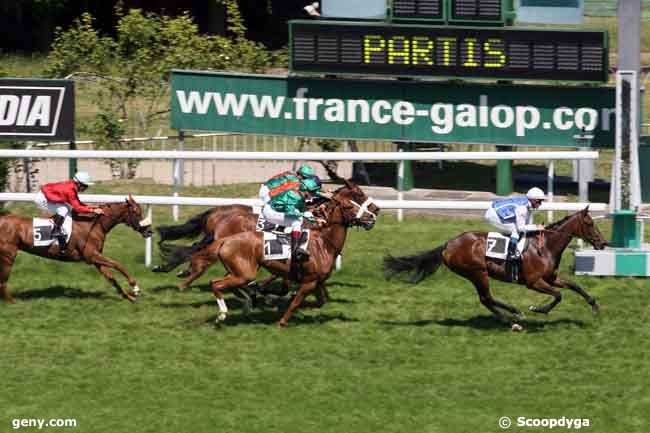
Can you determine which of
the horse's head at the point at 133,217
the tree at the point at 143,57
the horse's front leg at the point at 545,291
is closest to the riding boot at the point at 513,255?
the horse's front leg at the point at 545,291

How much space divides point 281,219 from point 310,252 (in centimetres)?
41

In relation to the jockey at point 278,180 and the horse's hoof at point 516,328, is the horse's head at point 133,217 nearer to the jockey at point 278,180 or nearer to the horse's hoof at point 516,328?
the jockey at point 278,180

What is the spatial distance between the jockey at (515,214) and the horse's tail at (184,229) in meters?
2.81

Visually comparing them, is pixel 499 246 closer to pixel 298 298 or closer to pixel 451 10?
pixel 298 298

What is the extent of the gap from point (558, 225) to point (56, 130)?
5704mm

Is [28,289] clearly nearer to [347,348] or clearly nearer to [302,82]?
Answer: [347,348]

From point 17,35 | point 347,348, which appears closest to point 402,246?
point 347,348

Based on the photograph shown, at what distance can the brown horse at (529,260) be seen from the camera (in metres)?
11.9

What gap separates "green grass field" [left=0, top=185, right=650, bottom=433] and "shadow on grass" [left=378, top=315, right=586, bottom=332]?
2 cm

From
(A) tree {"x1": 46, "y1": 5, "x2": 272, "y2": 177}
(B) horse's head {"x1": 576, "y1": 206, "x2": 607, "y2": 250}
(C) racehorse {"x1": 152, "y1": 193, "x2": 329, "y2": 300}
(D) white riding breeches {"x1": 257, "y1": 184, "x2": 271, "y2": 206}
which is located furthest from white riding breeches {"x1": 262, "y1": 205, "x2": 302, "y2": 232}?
(A) tree {"x1": 46, "y1": 5, "x2": 272, "y2": 177}

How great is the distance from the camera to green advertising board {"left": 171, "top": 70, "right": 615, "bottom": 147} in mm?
17109

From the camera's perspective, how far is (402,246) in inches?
571

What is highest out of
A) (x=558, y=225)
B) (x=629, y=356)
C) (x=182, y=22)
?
(x=182, y=22)

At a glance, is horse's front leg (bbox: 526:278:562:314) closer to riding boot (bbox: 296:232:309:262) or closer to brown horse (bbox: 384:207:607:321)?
brown horse (bbox: 384:207:607:321)
